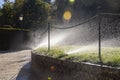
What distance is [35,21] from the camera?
34250 mm

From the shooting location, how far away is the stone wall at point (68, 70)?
4.84 m

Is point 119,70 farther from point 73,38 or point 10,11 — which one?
point 10,11

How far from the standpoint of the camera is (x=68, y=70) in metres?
6.16

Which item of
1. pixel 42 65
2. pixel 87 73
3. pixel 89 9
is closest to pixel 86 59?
pixel 87 73

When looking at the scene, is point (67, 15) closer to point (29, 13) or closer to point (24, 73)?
point (24, 73)

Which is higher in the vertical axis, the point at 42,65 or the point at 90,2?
the point at 90,2

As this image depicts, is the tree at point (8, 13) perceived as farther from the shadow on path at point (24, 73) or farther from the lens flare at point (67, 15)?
the shadow on path at point (24, 73)

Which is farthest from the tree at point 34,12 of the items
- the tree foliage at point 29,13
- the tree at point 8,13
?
the tree at point 8,13

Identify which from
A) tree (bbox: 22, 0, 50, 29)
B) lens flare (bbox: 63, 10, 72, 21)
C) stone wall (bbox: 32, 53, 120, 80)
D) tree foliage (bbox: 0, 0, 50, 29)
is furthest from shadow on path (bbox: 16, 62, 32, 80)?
tree (bbox: 22, 0, 50, 29)

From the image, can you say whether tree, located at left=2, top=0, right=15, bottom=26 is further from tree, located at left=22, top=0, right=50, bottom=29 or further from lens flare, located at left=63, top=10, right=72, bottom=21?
lens flare, located at left=63, top=10, right=72, bottom=21

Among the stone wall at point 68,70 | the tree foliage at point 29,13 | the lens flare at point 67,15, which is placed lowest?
the stone wall at point 68,70

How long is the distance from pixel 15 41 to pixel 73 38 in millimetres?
9428

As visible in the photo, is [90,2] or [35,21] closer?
[90,2]

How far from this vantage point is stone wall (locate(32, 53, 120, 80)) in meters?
4.84
